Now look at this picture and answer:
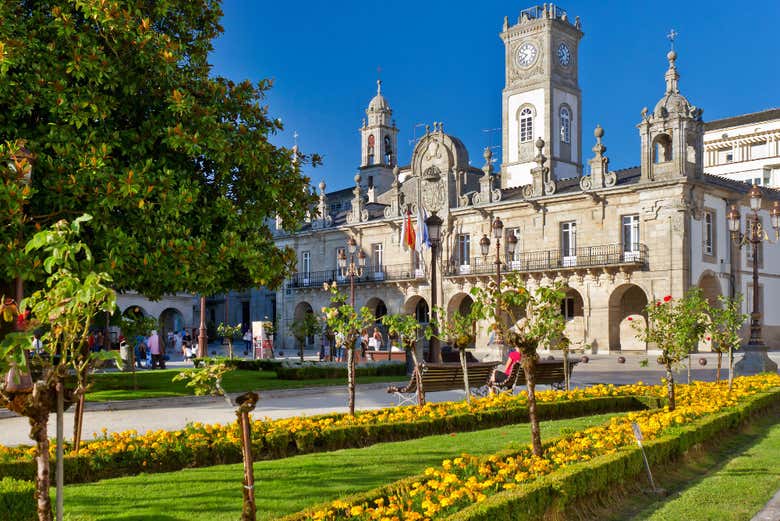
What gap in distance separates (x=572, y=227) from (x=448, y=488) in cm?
3536

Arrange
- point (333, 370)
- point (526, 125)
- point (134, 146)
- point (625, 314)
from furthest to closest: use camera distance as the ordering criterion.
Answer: point (526, 125) → point (625, 314) → point (333, 370) → point (134, 146)

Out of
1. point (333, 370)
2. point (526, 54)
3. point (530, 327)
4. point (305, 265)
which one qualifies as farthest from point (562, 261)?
point (530, 327)

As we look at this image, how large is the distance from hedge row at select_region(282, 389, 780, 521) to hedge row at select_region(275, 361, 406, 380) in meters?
13.1

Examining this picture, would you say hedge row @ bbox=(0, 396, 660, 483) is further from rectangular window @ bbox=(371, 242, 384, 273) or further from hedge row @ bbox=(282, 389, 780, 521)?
rectangular window @ bbox=(371, 242, 384, 273)

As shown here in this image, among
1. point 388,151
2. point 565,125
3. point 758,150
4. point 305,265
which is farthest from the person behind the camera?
point 388,151

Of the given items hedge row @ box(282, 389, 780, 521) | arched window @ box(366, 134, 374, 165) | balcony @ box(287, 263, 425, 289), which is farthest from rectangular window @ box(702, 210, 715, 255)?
arched window @ box(366, 134, 374, 165)

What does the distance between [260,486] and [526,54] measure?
1913 inches

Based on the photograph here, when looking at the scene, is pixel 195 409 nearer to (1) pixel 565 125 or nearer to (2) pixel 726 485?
(2) pixel 726 485

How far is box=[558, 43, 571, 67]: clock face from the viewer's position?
52000mm

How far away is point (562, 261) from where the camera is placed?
4047cm

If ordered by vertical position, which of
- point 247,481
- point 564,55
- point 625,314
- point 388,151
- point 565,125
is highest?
point 564,55

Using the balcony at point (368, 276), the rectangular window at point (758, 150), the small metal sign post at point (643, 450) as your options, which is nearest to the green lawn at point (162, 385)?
the small metal sign post at point (643, 450)

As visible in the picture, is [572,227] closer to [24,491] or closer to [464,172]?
[464,172]

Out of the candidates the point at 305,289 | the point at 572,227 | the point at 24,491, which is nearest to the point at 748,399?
the point at 24,491
